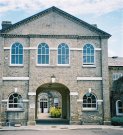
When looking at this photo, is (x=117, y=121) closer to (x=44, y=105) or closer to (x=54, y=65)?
(x=54, y=65)

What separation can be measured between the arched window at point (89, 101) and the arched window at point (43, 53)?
4837 millimetres

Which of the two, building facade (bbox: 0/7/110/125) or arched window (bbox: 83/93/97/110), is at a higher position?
building facade (bbox: 0/7/110/125)

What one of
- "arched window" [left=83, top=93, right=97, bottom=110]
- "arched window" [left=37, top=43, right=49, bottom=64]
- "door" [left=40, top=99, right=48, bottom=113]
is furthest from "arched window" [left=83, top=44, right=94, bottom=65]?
"door" [left=40, top=99, right=48, bottom=113]

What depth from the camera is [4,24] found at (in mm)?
27875

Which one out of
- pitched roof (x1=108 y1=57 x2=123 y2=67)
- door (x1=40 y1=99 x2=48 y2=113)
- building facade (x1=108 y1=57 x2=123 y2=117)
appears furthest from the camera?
door (x1=40 y1=99 x2=48 y2=113)

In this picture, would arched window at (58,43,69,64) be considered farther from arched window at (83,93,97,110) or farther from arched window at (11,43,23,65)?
arched window at (83,93,97,110)

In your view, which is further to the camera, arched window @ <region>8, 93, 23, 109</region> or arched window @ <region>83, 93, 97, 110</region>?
arched window @ <region>83, 93, 97, 110</region>

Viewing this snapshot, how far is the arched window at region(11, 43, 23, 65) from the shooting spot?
2620 centimetres

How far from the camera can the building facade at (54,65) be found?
25.6 metres

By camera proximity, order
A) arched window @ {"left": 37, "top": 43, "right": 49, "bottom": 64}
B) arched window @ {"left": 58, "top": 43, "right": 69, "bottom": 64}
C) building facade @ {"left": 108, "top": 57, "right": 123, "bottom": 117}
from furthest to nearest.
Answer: building facade @ {"left": 108, "top": 57, "right": 123, "bottom": 117}
arched window @ {"left": 58, "top": 43, "right": 69, "bottom": 64}
arched window @ {"left": 37, "top": 43, "right": 49, "bottom": 64}

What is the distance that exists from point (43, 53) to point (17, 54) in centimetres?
238

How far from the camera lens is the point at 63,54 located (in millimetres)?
26562

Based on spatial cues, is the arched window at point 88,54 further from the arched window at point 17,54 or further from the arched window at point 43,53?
the arched window at point 17,54

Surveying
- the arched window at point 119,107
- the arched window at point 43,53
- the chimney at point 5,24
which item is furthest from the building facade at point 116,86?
the chimney at point 5,24
